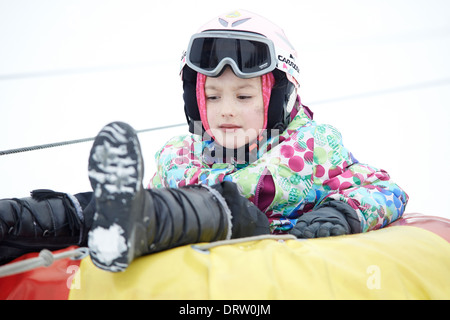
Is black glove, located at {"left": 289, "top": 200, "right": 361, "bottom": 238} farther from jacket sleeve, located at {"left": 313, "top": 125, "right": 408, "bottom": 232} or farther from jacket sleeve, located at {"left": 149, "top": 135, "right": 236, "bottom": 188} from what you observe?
jacket sleeve, located at {"left": 149, "top": 135, "right": 236, "bottom": 188}

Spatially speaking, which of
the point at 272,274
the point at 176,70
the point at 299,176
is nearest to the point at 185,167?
the point at 299,176

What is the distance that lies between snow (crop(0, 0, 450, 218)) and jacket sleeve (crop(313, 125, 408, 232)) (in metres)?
1.21

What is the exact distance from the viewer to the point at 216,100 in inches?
54.0

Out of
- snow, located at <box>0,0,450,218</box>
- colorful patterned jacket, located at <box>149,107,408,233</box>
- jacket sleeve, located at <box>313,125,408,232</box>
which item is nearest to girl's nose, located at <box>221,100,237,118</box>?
colorful patterned jacket, located at <box>149,107,408,233</box>

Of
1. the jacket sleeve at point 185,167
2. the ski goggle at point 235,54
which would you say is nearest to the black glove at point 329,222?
the jacket sleeve at point 185,167

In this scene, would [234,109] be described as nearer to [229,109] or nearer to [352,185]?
[229,109]

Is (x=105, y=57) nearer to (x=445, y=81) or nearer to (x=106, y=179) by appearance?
(x=445, y=81)

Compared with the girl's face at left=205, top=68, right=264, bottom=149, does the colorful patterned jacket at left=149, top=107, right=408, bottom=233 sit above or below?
below

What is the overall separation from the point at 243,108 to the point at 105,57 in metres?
2.21

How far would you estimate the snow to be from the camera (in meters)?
2.74

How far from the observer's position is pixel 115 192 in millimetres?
789

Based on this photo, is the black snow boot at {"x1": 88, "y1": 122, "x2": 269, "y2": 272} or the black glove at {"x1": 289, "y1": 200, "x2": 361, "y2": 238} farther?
the black glove at {"x1": 289, "y1": 200, "x2": 361, "y2": 238}

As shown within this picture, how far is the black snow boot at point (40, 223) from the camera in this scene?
97 centimetres
